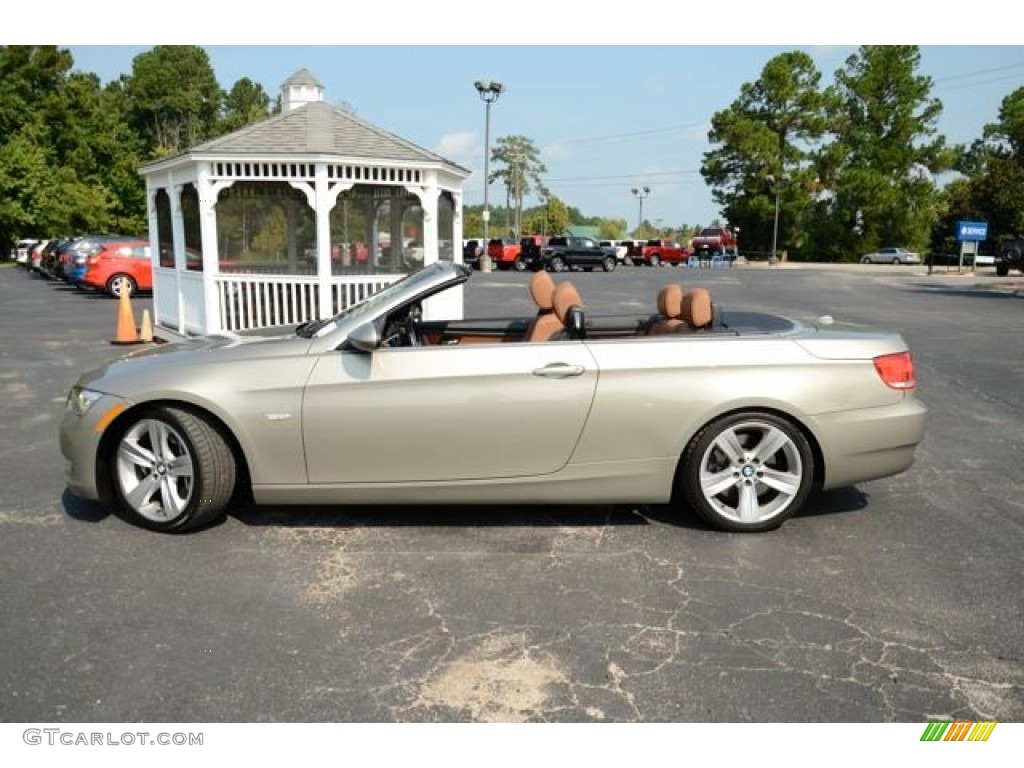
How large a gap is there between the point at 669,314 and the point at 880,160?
69003mm

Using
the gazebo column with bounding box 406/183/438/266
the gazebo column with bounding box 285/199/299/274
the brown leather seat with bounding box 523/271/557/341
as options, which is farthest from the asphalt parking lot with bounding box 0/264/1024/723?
the gazebo column with bounding box 285/199/299/274

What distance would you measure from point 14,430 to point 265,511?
340 centimetres

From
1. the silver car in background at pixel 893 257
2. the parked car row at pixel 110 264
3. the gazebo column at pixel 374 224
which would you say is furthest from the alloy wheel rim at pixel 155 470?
the silver car in background at pixel 893 257

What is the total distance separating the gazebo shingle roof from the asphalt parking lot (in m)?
7.03

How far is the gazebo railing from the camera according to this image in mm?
12031

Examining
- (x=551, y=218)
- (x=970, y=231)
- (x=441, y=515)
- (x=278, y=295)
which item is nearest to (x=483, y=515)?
(x=441, y=515)

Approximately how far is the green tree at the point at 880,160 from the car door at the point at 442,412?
68.2 m

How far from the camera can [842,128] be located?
68312 millimetres

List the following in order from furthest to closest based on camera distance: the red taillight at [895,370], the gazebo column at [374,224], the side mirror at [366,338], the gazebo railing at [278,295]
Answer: the gazebo column at [374,224] → the gazebo railing at [278,295] → the red taillight at [895,370] → the side mirror at [366,338]

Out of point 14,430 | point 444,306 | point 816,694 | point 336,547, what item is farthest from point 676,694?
point 444,306

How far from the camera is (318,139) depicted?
12.0 meters

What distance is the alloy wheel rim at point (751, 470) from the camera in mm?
4465

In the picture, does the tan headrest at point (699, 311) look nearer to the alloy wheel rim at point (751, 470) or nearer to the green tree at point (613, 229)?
the alloy wheel rim at point (751, 470)

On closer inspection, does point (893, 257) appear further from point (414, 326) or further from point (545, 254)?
point (414, 326)
